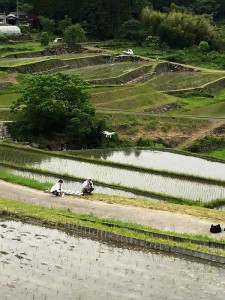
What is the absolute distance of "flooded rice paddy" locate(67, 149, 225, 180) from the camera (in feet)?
73.9

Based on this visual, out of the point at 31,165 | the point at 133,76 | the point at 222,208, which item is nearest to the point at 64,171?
the point at 31,165

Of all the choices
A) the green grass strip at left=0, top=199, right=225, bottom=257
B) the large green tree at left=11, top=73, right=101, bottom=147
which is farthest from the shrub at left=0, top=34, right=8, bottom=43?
the green grass strip at left=0, top=199, right=225, bottom=257

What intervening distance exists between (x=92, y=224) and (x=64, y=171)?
8.00m

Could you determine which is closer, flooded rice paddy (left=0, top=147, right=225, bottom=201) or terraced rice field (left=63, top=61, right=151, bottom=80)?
flooded rice paddy (left=0, top=147, right=225, bottom=201)

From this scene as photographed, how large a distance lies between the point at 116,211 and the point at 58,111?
518 inches

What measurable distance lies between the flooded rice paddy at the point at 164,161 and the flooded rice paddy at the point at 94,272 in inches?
394

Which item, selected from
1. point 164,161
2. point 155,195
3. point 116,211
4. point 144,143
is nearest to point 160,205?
point 116,211

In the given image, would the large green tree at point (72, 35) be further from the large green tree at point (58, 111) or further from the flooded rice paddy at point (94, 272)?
the flooded rice paddy at point (94, 272)

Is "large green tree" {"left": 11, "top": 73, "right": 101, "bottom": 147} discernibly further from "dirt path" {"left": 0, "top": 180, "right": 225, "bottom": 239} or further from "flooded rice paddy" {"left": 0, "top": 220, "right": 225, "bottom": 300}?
"flooded rice paddy" {"left": 0, "top": 220, "right": 225, "bottom": 300}

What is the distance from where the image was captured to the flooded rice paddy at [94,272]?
10.3m

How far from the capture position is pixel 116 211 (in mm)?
15688

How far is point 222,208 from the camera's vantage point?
17.6 m

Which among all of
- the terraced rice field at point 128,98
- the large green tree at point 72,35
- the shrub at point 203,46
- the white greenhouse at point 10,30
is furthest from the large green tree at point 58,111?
the shrub at point 203,46

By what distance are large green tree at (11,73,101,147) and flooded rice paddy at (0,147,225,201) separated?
4.01 meters
